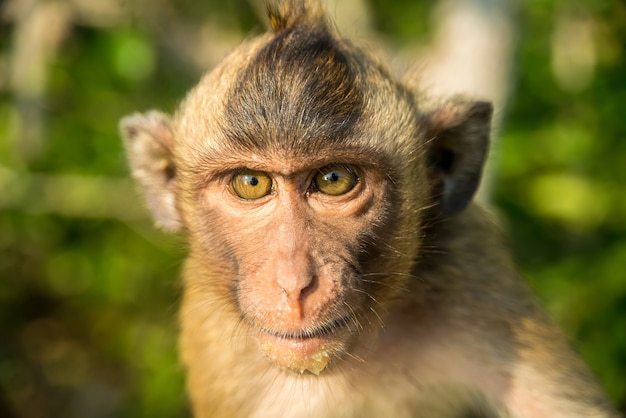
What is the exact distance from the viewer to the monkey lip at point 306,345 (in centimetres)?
266

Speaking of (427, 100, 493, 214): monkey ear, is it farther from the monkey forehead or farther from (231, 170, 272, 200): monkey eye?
(231, 170, 272, 200): monkey eye

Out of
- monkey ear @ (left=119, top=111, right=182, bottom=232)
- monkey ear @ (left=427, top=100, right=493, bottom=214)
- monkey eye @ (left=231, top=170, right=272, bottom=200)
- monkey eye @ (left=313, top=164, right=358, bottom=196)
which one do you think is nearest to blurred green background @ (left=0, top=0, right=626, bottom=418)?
monkey ear @ (left=119, top=111, right=182, bottom=232)

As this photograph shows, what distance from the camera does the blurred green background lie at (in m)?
5.47

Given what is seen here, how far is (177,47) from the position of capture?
6176 mm

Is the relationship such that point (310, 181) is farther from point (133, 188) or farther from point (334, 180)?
point (133, 188)

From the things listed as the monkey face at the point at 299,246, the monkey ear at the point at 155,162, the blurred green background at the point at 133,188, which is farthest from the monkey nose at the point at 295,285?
the blurred green background at the point at 133,188

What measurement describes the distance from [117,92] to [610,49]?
334 centimetres

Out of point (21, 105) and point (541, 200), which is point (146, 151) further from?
point (541, 200)

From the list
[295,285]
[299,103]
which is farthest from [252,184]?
[295,285]

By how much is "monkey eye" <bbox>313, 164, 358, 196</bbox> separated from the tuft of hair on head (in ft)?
2.12

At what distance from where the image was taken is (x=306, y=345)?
266cm

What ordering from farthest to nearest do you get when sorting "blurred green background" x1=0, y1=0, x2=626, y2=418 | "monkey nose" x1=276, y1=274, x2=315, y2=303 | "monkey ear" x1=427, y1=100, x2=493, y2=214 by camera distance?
1. "blurred green background" x1=0, y1=0, x2=626, y2=418
2. "monkey ear" x1=427, y1=100, x2=493, y2=214
3. "monkey nose" x1=276, y1=274, x2=315, y2=303

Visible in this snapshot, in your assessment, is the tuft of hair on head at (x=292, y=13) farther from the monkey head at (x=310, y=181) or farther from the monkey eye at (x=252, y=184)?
the monkey eye at (x=252, y=184)

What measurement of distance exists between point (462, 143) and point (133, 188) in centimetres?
280
